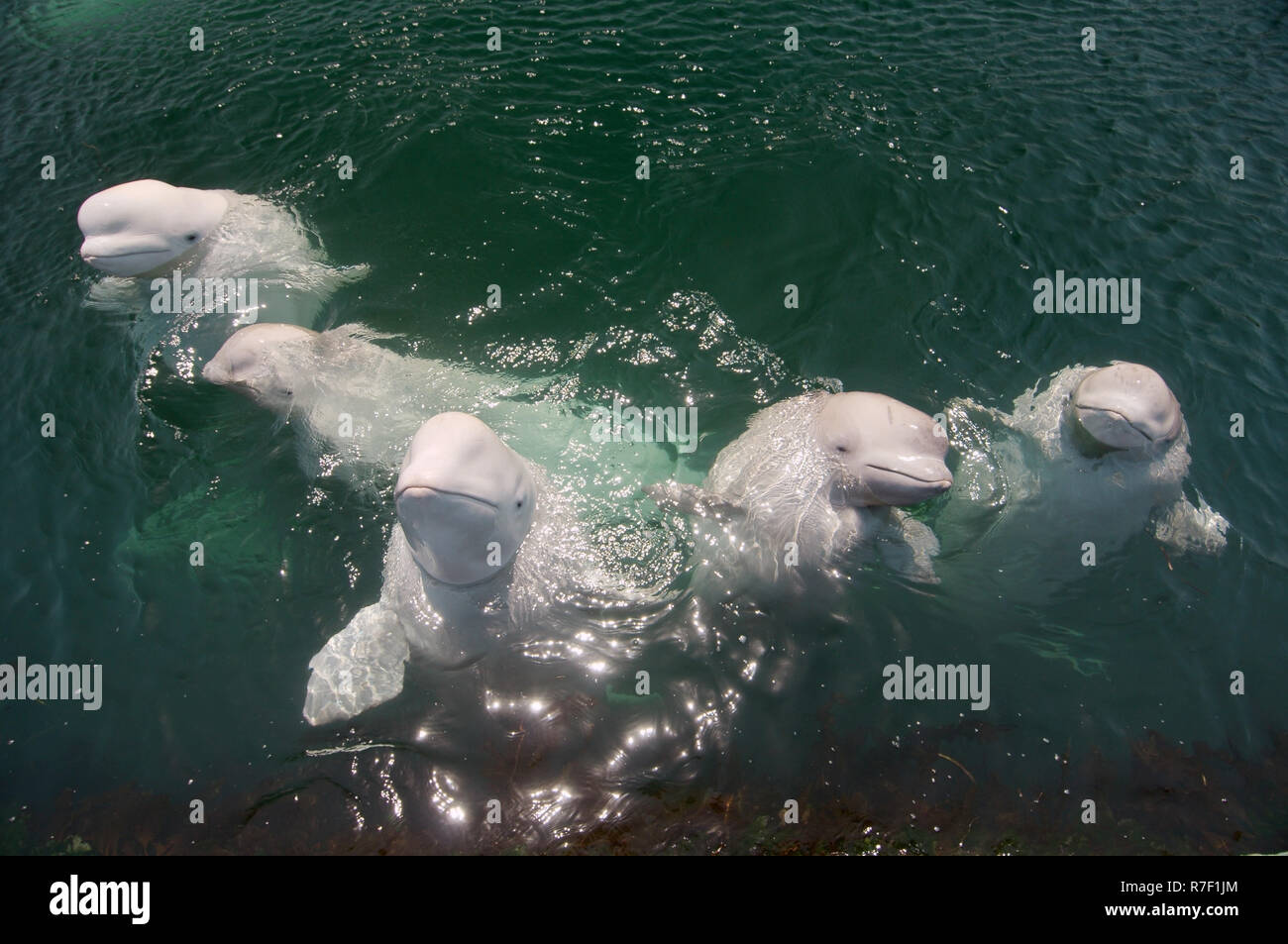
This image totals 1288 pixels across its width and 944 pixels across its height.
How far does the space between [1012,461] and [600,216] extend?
5842 millimetres

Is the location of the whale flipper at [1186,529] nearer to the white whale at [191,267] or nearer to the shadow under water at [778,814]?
the shadow under water at [778,814]

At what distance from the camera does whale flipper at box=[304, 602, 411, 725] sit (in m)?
6.35

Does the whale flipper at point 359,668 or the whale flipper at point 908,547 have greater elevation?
the whale flipper at point 908,547

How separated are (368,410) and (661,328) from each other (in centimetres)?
343

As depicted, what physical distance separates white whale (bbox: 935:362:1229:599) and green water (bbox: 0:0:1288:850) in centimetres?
34

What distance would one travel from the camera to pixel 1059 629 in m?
7.18

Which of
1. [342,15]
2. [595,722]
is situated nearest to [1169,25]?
[342,15]

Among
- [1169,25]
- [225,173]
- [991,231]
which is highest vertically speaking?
[1169,25]

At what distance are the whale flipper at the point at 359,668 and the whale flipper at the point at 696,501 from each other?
2507 mm

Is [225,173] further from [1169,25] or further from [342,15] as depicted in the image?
[1169,25]

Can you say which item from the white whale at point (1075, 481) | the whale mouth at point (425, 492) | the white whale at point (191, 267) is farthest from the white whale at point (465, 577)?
the white whale at point (191, 267)

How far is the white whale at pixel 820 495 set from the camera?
20.4ft

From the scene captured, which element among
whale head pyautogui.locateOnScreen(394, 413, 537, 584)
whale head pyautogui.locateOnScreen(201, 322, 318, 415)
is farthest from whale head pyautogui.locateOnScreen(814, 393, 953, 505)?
whale head pyautogui.locateOnScreen(201, 322, 318, 415)

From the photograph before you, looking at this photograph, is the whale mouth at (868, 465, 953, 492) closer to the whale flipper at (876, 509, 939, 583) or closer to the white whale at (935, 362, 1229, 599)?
the whale flipper at (876, 509, 939, 583)
